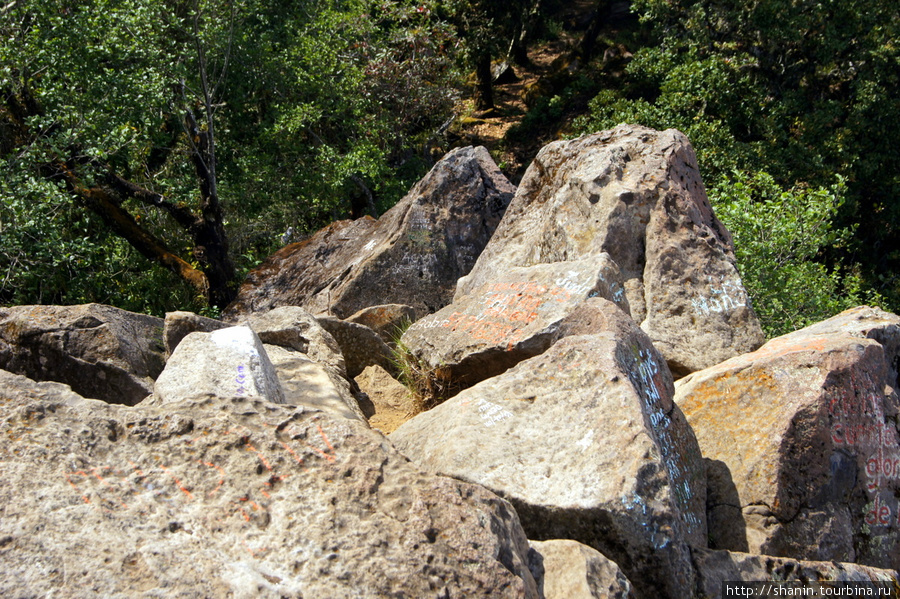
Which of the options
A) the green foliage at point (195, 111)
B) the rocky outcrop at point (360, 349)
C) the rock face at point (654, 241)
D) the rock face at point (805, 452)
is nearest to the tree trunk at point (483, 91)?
the green foliage at point (195, 111)

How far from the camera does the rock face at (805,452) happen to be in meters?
3.62

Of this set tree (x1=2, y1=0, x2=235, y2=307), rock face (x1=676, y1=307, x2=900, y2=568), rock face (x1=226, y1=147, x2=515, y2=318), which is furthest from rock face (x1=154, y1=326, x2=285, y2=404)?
tree (x1=2, y1=0, x2=235, y2=307)

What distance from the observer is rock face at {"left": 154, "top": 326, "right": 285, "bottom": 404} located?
346 centimetres

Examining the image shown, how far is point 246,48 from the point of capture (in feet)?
34.8

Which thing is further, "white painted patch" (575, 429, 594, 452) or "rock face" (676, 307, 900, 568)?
"rock face" (676, 307, 900, 568)

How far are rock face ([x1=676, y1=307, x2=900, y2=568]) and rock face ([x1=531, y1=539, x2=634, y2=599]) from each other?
1.20m

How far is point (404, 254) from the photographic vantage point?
7363 mm

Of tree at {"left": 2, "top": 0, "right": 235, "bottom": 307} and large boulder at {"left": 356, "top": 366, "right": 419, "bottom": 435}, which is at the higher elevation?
tree at {"left": 2, "top": 0, "right": 235, "bottom": 307}

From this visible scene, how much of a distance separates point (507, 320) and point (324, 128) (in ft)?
26.0

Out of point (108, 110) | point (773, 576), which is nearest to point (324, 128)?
point (108, 110)

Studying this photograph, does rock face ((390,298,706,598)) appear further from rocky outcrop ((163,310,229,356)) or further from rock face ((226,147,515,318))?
rock face ((226,147,515,318))

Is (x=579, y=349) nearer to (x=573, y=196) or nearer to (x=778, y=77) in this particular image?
(x=573, y=196)

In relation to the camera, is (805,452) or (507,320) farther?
(507,320)

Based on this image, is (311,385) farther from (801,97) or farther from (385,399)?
(801,97)
